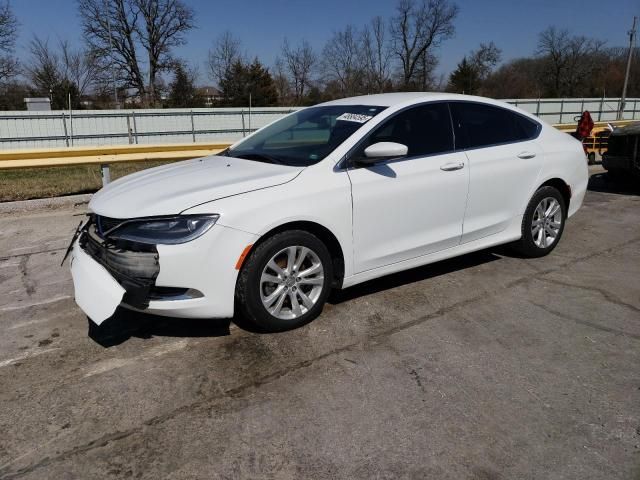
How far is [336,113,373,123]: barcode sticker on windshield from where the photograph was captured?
3889 millimetres

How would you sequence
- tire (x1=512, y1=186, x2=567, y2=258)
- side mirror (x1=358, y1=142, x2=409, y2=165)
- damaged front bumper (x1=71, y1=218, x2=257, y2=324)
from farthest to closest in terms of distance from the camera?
tire (x1=512, y1=186, x2=567, y2=258) < side mirror (x1=358, y1=142, x2=409, y2=165) < damaged front bumper (x1=71, y1=218, x2=257, y2=324)

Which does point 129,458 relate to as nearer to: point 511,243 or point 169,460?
point 169,460

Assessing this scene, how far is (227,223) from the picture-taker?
3070 millimetres

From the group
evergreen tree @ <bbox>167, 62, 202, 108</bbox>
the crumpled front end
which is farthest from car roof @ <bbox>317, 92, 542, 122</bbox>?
evergreen tree @ <bbox>167, 62, 202, 108</bbox>

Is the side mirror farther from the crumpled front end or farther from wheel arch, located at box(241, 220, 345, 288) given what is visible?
the crumpled front end

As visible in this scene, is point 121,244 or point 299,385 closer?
point 299,385

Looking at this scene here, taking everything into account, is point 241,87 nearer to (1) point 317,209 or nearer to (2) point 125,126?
(2) point 125,126

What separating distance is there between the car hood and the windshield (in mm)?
194

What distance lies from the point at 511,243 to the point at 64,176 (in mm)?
9539

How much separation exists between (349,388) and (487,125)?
2843 millimetres

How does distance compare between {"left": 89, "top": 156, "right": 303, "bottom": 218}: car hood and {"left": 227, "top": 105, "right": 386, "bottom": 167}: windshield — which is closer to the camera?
{"left": 89, "top": 156, "right": 303, "bottom": 218}: car hood

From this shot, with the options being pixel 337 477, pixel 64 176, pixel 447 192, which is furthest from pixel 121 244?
pixel 64 176

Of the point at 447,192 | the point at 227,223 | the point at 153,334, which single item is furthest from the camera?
the point at 447,192

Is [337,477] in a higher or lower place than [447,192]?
lower
